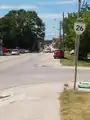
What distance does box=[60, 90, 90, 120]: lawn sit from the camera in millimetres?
10867

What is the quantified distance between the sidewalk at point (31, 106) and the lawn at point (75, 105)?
0.21 m

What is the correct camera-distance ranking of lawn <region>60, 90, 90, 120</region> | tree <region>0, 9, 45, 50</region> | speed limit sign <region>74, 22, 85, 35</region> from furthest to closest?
tree <region>0, 9, 45, 50</region>, speed limit sign <region>74, 22, 85, 35</region>, lawn <region>60, 90, 90, 120</region>

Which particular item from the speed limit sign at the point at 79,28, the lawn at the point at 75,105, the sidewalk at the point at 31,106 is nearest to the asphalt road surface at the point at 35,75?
the sidewalk at the point at 31,106

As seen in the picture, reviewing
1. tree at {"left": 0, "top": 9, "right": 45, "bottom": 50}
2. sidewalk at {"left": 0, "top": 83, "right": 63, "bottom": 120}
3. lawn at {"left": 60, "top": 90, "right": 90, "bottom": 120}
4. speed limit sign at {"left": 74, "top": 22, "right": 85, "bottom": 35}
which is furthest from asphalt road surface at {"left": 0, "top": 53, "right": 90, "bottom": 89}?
tree at {"left": 0, "top": 9, "right": 45, "bottom": 50}

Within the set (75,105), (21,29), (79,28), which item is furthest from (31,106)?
(21,29)

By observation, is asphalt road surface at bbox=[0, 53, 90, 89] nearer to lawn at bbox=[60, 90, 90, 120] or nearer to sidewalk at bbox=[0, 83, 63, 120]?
sidewalk at bbox=[0, 83, 63, 120]

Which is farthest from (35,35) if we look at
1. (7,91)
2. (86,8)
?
(7,91)

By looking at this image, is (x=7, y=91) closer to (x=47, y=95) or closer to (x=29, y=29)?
(x=47, y=95)

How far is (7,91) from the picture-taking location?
59.2 feet

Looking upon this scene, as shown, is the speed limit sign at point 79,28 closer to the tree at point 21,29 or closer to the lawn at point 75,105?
the lawn at point 75,105

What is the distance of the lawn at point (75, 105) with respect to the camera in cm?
1087

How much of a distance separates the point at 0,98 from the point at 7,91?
2.56 meters

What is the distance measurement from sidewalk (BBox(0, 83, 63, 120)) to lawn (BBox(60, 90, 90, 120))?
0.21 m

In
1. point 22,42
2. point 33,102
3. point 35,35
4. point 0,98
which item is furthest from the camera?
point 35,35
